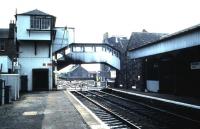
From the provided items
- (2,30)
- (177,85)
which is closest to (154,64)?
(177,85)

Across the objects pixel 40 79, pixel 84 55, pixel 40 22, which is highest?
pixel 40 22

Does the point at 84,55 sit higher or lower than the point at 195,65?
higher

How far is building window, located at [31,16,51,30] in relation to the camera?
119ft

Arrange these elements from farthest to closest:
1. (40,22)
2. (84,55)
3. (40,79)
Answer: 1. (84,55)
2. (40,79)
3. (40,22)

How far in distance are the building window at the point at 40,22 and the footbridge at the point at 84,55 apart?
5.42m

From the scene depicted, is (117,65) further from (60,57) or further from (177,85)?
(177,85)

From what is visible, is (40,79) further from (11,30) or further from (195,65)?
(195,65)

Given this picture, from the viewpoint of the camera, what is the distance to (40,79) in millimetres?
38781

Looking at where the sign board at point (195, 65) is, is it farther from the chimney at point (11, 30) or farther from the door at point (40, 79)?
the chimney at point (11, 30)

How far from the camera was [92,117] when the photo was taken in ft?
43.4

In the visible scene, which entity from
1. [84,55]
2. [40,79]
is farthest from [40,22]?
[84,55]

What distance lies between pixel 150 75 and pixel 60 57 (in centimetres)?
1478

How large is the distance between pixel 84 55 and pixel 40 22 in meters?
8.76

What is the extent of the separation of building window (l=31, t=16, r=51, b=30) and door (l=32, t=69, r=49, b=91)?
499 centimetres
